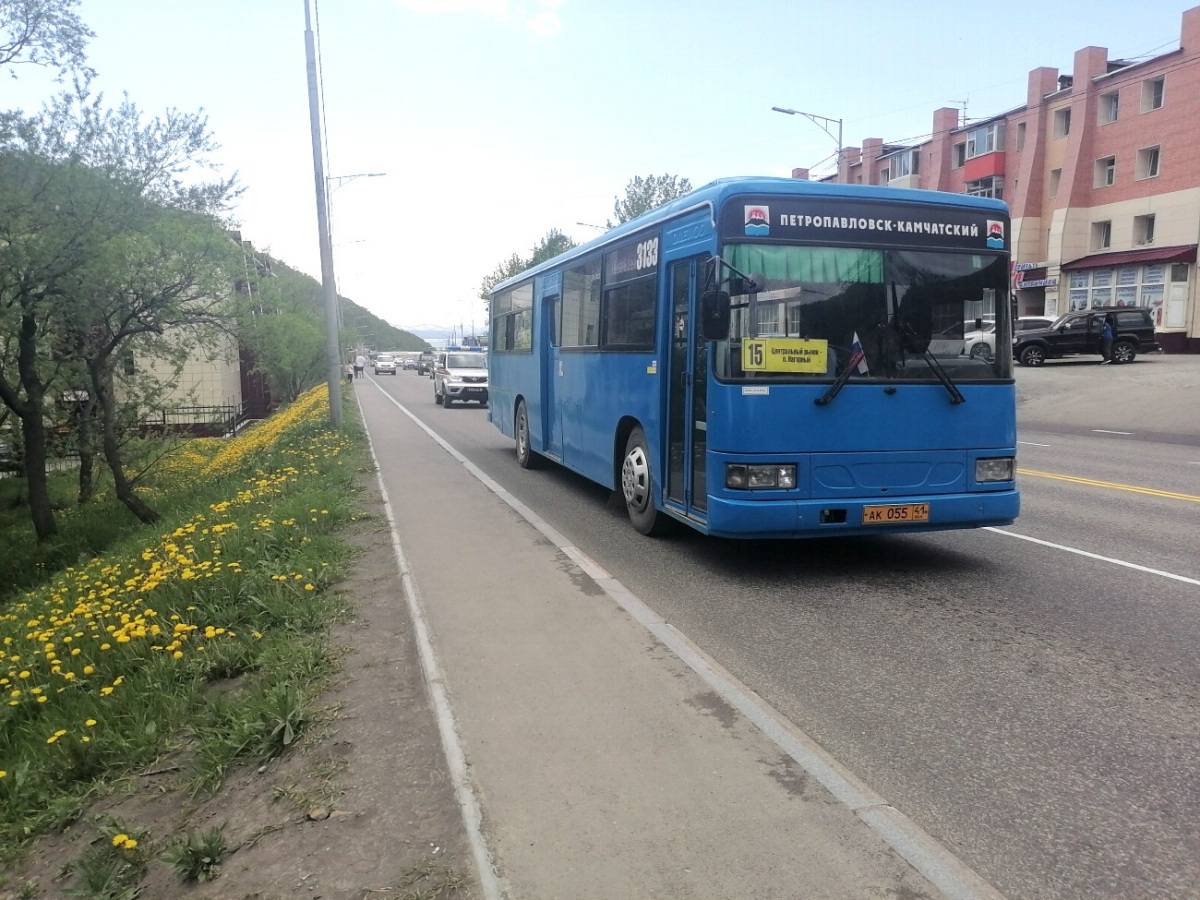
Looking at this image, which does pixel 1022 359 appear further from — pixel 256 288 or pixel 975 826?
pixel 975 826

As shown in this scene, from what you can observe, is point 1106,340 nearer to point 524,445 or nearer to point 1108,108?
point 1108,108

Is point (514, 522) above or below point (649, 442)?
below

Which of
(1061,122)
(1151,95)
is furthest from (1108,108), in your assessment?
(1061,122)

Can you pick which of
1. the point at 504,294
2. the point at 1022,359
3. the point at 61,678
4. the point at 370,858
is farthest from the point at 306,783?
the point at 1022,359

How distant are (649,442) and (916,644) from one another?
3359mm

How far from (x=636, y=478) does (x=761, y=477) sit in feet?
7.20

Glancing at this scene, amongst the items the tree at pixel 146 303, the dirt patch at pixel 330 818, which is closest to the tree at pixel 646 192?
the tree at pixel 146 303

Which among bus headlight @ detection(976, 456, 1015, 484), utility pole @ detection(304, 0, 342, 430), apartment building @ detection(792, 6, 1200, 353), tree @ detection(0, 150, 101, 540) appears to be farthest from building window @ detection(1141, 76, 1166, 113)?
tree @ detection(0, 150, 101, 540)

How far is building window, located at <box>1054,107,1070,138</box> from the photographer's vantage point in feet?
137

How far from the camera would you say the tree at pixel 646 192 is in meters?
49.4

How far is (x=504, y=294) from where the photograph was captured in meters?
15.8

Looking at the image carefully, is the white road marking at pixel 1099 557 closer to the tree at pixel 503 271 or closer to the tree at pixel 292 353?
the tree at pixel 292 353

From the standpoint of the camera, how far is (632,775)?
3.77 metres

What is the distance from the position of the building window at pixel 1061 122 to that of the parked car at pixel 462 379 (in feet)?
92.4
